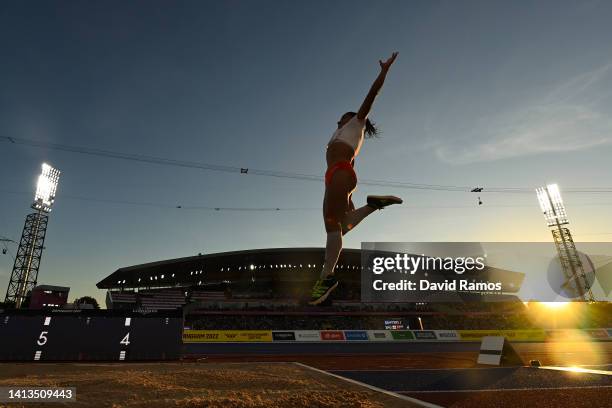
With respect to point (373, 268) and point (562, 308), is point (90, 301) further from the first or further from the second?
point (562, 308)

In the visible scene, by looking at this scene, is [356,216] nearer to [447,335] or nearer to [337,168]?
[337,168]

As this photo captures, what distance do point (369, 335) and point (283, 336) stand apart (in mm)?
6172

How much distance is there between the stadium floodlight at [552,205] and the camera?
47594 mm

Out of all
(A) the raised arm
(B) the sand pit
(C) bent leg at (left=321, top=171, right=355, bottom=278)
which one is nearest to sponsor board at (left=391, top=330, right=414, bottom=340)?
(B) the sand pit

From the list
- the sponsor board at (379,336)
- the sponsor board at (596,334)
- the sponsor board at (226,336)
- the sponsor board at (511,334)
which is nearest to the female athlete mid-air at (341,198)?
the sponsor board at (226,336)

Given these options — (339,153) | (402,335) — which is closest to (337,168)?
(339,153)

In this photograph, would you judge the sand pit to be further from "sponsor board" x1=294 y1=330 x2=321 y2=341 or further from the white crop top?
"sponsor board" x1=294 y1=330 x2=321 y2=341

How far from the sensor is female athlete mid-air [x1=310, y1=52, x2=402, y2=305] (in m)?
3.23

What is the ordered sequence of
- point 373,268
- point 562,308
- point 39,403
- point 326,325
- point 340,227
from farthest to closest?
point 373,268 → point 562,308 → point 326,325 → point 39,403 → point 340,227

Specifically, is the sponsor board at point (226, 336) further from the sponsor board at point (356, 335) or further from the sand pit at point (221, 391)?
the sand pit at point (221, 391)

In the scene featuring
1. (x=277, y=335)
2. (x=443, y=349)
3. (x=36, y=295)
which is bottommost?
(x=443, y=349)

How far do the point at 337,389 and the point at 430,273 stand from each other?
45431 millimetres

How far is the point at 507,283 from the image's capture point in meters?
53.0

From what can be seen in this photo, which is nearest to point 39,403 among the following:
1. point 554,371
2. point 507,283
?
point 554,371
